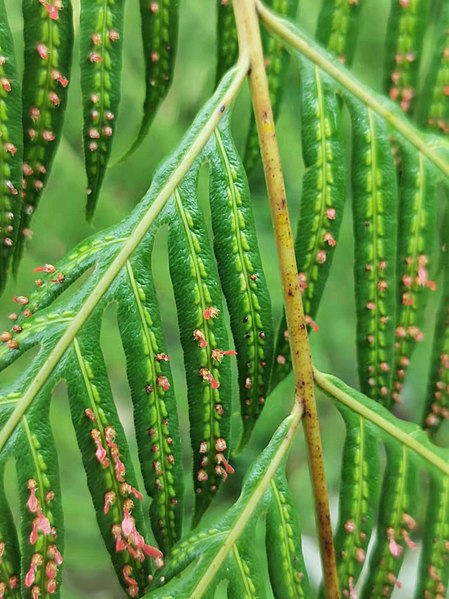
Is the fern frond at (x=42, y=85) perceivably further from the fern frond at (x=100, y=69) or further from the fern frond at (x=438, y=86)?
the fern frond at (x=438, y=86)

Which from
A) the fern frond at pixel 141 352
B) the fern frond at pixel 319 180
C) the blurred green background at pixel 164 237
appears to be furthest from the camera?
the blurred green background at pixel 164 237

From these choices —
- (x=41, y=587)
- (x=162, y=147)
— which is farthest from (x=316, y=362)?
(x=41, y=587)

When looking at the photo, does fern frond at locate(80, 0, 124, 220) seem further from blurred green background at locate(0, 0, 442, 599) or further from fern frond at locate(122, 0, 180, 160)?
blurred green background at locate(0, 0, 442, 599)

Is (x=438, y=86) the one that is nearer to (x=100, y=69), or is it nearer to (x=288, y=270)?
(x=288, y=270)

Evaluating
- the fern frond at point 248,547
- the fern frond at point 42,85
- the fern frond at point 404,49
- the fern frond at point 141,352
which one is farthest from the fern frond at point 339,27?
the fern frond at point 248,547

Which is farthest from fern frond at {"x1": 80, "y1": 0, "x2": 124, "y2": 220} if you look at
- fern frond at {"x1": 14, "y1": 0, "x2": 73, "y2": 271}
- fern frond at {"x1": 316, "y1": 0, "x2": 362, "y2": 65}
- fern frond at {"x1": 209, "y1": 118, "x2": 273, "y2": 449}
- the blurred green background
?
the blurred green background
